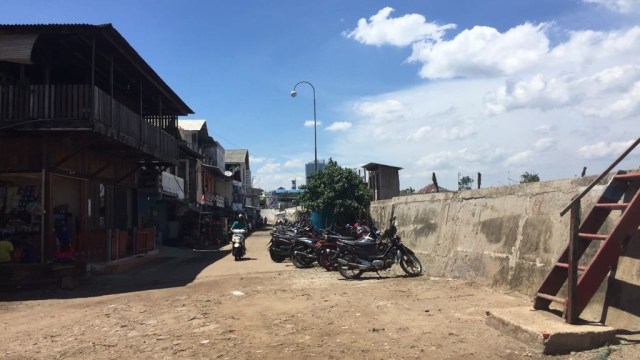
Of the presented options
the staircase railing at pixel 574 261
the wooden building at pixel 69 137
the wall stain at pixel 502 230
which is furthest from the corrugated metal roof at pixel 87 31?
the staircase railing at pixel 574 261

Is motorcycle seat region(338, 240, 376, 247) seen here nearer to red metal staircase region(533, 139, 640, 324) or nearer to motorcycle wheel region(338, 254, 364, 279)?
motorcycle wheel region(338, 254, 364, 279)

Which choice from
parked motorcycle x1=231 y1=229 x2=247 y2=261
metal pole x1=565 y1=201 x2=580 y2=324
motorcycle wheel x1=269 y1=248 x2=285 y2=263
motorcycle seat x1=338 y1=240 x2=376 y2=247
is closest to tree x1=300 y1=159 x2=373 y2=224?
parked motorcycle x1=231 y1=229 x2=247 y2=261

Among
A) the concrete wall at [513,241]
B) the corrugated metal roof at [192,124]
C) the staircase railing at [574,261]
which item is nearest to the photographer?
the staircase railing at [574,261]

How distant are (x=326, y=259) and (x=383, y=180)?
9193 mm

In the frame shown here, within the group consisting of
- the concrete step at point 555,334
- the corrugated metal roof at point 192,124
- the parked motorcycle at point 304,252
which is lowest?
the concrete step at point 555,334

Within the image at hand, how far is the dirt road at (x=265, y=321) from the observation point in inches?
247

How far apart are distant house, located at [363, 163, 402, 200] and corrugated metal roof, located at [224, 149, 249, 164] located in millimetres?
45305

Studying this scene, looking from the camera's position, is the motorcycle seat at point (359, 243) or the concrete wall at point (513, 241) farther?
the motorcycle seat at point (359, 243)

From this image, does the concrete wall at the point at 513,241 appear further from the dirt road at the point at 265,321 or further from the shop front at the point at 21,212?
the shop front at the point at 21,212

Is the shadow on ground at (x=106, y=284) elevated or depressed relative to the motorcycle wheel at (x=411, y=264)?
depressed

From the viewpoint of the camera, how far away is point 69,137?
1416 cm

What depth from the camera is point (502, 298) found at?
29.3 ft

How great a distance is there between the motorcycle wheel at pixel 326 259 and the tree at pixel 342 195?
24.1 feet

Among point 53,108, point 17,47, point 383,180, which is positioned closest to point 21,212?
point 53,108
